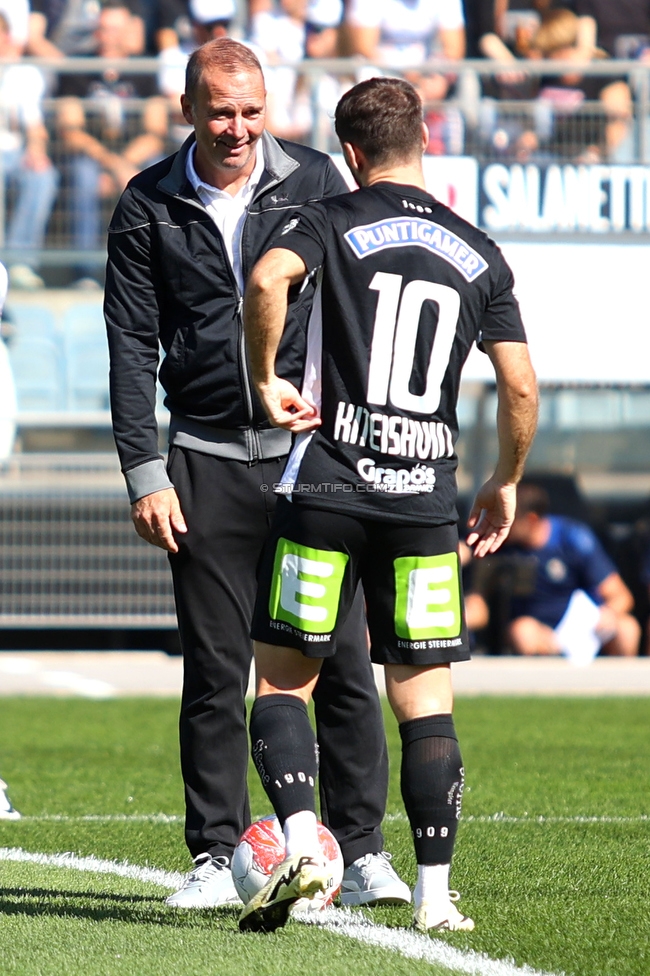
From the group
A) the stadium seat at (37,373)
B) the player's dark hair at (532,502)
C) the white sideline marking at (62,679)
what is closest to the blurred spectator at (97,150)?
the stadium seat at (37,373)

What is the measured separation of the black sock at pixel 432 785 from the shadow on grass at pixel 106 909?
1.84 ft

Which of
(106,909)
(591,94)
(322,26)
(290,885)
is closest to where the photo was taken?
(290,885)

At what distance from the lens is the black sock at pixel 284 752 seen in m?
3.74

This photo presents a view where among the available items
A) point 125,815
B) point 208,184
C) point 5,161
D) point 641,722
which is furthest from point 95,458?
point 208,184

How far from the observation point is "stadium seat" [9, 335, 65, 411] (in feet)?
43.2

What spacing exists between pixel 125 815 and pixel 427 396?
2.76 meters

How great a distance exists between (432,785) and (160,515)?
1111 millimetres

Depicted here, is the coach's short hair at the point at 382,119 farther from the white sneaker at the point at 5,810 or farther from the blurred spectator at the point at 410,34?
the blurred spectator at the point at 410,34

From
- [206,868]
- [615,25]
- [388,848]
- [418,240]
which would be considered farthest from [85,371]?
[418,240]

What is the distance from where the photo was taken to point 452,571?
12.7 feet

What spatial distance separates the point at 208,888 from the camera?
14.0 feet

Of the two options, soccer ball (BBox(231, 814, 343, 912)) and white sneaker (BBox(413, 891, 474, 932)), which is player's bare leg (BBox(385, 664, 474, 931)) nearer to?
white sneaker (BBox(413, 891, 474, 932))

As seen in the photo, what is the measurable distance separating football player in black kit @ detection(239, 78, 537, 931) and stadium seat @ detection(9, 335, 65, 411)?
955 centimetres

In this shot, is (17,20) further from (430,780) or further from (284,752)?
(430,780)
